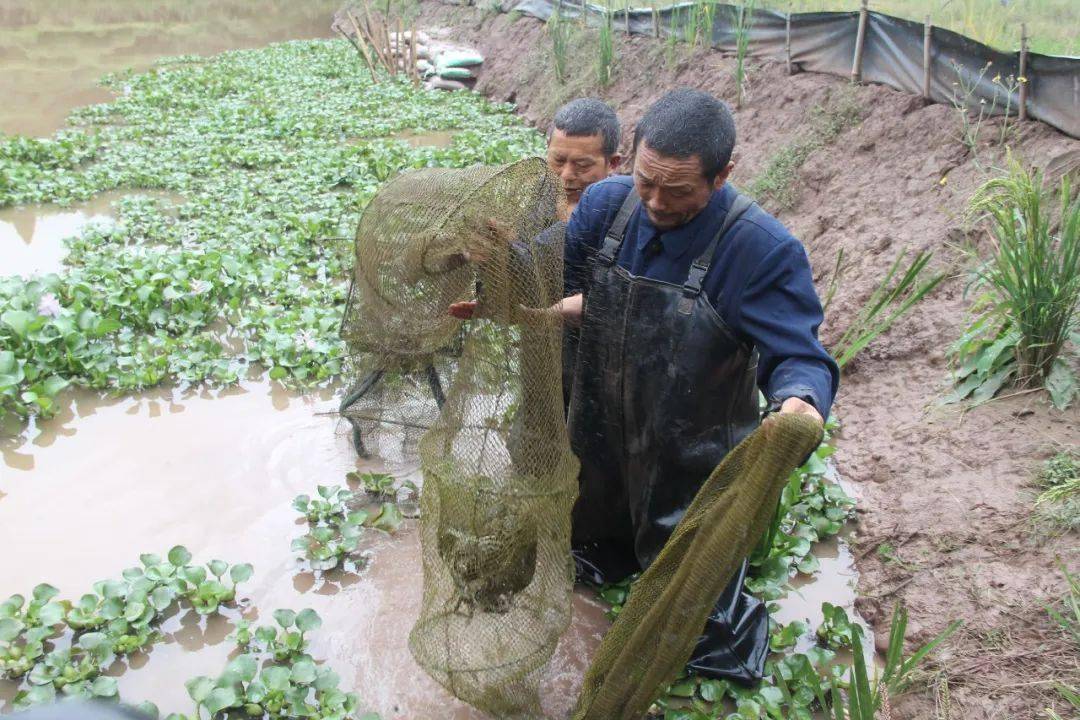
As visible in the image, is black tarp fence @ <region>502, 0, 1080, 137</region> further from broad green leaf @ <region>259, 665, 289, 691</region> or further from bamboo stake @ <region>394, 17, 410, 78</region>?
bamboo stake @ <region>394, 17, 410, 78</region>

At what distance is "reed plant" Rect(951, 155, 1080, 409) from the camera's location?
11.3ft

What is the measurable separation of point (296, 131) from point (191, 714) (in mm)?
8712

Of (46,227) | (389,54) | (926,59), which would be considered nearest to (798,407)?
(926,59)

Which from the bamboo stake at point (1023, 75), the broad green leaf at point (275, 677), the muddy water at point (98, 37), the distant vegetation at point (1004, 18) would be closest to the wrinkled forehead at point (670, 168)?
the broad green leaf at point (275, 677)

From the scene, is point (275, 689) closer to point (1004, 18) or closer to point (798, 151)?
point (798, 151)

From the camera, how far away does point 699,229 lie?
231 cm

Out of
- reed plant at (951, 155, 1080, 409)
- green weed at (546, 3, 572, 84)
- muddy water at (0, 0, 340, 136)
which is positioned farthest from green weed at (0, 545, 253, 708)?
muddy water at (0, 0, 340, 136)

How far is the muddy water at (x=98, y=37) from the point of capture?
1277 cm

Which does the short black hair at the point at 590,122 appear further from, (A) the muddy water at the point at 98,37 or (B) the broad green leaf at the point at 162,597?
(A) the muddy water at the point at 98,37

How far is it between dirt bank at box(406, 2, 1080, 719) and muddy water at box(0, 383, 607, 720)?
4.05 ft

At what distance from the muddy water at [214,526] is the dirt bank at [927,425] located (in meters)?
1.23

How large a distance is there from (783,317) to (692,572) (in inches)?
27.9

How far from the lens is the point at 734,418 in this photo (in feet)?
8.18

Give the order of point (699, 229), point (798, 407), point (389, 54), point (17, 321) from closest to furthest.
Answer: point (798, 407) → point (699, 229) → point (17, 321) → point (389, 54)
